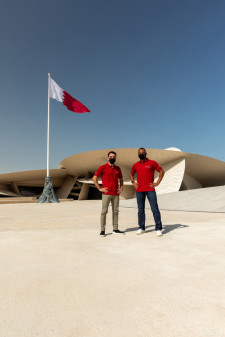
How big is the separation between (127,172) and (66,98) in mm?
10390

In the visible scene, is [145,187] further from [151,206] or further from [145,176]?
[151,206]

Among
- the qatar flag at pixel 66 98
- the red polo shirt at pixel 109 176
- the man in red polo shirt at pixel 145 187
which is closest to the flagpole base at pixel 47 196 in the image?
the qatar flag at pixel 66 98

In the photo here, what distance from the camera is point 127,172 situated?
2142cm

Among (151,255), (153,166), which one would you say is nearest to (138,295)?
(151,255)

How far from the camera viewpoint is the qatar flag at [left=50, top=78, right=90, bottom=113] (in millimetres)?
13781

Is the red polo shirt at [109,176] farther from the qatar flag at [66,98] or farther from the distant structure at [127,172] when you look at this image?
the distant structure at [127,172]

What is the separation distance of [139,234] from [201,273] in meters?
1.69

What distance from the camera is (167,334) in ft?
3.00

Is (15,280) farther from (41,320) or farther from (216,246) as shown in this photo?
Result: (216,246)

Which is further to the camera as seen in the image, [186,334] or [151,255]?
[151,255]

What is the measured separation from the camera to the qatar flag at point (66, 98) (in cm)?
1378

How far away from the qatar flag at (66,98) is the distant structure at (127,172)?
5759mm

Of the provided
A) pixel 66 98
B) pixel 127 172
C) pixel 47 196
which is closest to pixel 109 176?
pixel 47 196

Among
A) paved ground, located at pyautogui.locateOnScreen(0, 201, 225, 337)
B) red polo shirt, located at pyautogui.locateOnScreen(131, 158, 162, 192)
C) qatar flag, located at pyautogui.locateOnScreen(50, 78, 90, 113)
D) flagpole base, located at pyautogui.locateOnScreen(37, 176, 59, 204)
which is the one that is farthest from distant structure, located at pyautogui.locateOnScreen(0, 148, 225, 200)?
paved ground, located at pyautogui.locateOnScreen(0, 201, 225, 337)
